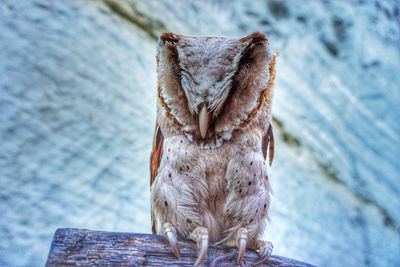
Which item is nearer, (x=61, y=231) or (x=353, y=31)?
(x=61, y=231)

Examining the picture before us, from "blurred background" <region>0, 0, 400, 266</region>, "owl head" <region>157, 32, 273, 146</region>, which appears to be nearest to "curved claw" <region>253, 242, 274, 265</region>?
"owl head" <region>157, 32, 273, 146</region>

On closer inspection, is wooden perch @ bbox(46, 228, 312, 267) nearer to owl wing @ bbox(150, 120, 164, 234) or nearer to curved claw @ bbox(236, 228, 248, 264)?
curved claw @ bbox(236, 228, 248, 264)

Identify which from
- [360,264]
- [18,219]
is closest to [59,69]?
[18,219]

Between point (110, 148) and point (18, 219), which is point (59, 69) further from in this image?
point (18, 219)

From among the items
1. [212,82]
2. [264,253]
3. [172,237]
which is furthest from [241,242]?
→ [212,82]

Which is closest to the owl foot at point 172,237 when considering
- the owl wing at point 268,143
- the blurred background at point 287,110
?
the owl wing at point 268,143

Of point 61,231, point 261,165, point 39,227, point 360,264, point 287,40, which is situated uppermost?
point 287,40

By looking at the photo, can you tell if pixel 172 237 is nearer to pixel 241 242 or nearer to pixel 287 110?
pixel 241 242
